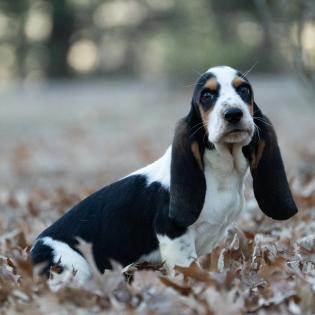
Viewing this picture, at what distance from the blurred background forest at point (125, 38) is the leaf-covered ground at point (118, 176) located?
168 centimetres

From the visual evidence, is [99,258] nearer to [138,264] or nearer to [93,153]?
[138,264]

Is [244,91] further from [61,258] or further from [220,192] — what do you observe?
[61,258]

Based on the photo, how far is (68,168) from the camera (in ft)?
42.3

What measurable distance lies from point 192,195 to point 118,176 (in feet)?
22.6

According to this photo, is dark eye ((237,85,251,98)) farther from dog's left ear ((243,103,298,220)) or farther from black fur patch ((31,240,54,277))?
black fur patch ((31,240,54,277))

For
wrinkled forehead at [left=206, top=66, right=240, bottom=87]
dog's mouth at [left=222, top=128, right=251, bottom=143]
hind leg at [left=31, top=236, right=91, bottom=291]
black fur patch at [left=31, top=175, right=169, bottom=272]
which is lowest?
hind leg at [left=31, top=236, right=91, bottom=291]

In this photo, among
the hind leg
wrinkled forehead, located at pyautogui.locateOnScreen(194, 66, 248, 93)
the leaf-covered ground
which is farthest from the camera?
the hind leg

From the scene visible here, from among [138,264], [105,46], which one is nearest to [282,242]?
[138,264]

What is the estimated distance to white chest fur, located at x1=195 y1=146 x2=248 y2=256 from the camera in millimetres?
4559

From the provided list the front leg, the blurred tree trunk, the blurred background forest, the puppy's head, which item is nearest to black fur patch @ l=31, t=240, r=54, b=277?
the front leg

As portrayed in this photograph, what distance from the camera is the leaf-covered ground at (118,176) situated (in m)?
3.76

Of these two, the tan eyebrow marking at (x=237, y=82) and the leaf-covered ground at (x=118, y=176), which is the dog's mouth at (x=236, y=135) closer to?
the tan eyebrow marking at (x=237, y=82)

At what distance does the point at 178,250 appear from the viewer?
450cm

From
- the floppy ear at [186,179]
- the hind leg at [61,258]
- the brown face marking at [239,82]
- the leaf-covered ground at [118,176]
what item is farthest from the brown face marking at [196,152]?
the hind leg at [61,258]
